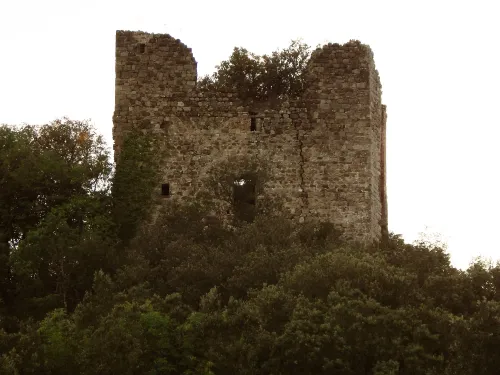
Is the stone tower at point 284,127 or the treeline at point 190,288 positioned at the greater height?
the stone tower at point 284,127

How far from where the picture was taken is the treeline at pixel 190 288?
2619 cm

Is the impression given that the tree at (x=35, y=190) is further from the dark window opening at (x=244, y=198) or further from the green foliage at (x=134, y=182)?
the dark window opening at (x=244, y=198)

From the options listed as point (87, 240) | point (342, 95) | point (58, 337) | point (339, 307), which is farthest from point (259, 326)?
point (342, 95)

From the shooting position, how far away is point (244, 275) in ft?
97.8

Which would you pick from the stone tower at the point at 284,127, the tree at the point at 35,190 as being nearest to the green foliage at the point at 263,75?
the stone tower at the point at 284,127

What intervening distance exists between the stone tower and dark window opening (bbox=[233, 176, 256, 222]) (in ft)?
1.62

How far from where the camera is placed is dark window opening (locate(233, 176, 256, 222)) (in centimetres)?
3294

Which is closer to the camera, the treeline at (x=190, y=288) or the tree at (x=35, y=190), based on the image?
the treeline at (x=190, y=288)

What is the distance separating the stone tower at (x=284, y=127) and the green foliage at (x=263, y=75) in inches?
15.9

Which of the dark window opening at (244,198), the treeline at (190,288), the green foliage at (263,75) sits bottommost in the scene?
the treeline at (190,288)

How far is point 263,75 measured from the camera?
112ft

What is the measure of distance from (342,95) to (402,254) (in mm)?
4170

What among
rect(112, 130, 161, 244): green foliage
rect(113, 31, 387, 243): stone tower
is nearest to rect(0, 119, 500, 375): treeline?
rect(112, 130, 161, 244): green foliage

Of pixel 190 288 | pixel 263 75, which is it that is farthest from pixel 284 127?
pixel 190 288
